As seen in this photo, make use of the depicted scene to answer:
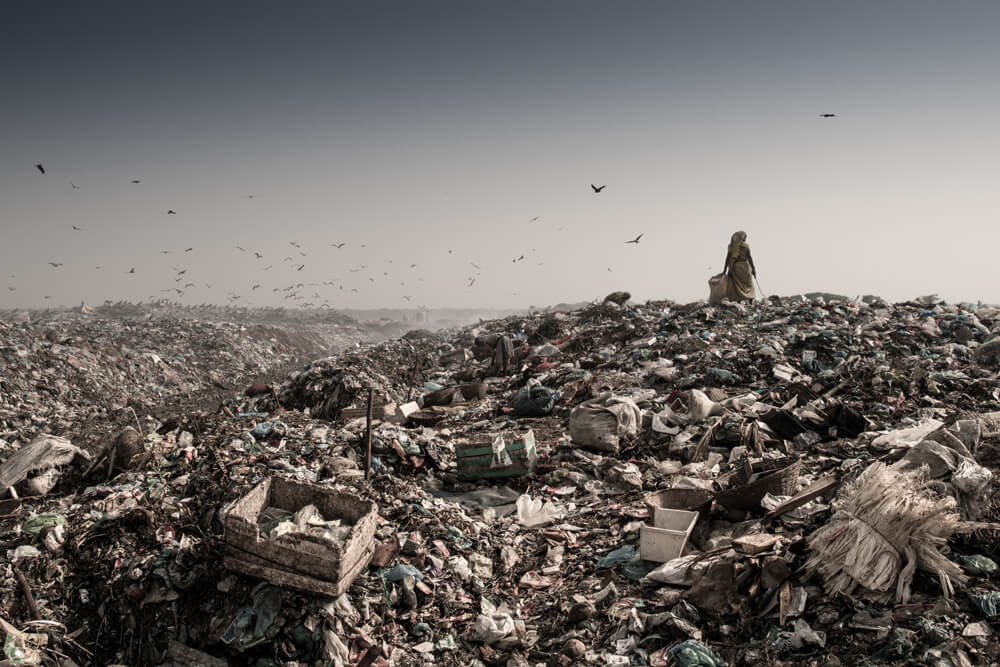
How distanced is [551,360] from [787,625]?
8.35m

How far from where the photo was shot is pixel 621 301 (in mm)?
15430

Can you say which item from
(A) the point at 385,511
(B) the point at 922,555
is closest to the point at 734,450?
(B) the point at 922,555

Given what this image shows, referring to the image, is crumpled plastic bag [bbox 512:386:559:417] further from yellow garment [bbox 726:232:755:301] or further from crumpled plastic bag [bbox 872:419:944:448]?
yellow garment [bbox 726:232:755:301]

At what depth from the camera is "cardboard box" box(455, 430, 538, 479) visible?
5.52 meters

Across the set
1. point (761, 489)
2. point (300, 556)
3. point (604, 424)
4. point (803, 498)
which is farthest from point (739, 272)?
point (300, 556)

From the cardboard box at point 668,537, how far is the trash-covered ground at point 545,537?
0.6 inches

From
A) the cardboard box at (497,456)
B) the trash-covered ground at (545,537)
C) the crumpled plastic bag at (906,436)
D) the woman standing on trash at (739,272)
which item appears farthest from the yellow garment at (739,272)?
the cardboard box at (497,456)

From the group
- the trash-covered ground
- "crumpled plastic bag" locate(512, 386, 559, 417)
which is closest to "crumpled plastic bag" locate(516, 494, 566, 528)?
the trash-covered ground

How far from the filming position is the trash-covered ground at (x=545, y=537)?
285 cm

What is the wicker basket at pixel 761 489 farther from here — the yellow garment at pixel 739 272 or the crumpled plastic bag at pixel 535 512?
the yellow garment at pixel 739 272

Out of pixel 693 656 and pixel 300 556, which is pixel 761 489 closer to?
pixel 693 656

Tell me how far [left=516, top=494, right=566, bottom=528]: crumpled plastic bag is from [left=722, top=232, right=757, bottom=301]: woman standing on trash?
30.7 ft

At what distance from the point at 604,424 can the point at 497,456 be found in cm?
136

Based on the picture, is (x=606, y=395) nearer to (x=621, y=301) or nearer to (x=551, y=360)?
(x=551, y=360)
